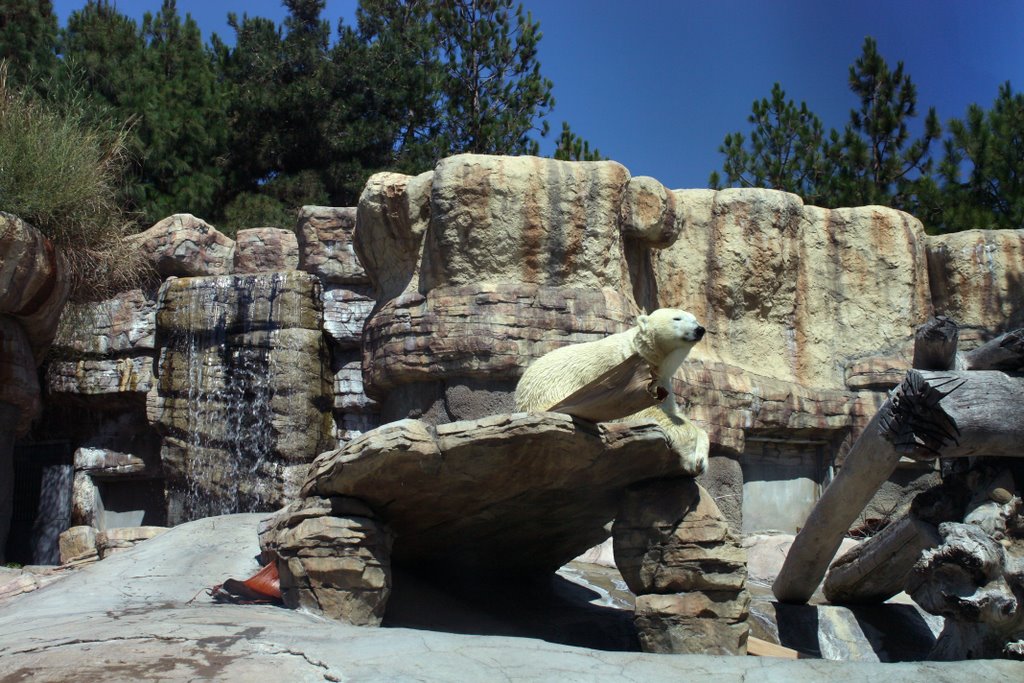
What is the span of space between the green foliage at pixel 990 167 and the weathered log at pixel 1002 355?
8.57 m

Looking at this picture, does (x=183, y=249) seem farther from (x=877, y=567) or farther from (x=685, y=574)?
(x=877, y=567)

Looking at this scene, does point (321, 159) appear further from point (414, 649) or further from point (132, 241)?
point (414, 649)

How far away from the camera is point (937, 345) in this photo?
21.7ft

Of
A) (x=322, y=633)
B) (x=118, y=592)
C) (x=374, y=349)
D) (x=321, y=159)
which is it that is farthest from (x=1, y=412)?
(x=321, y=159)

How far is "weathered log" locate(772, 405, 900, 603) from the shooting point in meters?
7.03

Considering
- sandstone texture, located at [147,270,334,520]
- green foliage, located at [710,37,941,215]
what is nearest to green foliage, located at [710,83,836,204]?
green foliage, located at [710,37,941,215]

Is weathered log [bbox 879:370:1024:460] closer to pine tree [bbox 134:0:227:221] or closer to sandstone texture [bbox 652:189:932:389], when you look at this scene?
sandstone texture [bbox 652:189:932:389]

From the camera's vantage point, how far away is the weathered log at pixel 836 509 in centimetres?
703

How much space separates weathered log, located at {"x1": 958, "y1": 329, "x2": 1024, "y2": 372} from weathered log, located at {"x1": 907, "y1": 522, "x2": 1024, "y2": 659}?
1104 millimetres

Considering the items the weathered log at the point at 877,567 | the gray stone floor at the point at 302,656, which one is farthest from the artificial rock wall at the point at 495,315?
the gray stone floor at the point at 302,656

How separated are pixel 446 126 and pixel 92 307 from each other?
286 inches

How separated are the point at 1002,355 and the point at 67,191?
27.1 ft

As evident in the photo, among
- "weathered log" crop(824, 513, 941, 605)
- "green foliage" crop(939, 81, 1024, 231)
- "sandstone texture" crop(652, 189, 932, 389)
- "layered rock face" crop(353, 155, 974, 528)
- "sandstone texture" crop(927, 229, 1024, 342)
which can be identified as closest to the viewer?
"weathered log" crop(824, 513, 941, 605)

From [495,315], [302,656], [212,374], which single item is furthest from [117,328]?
[302,656]
